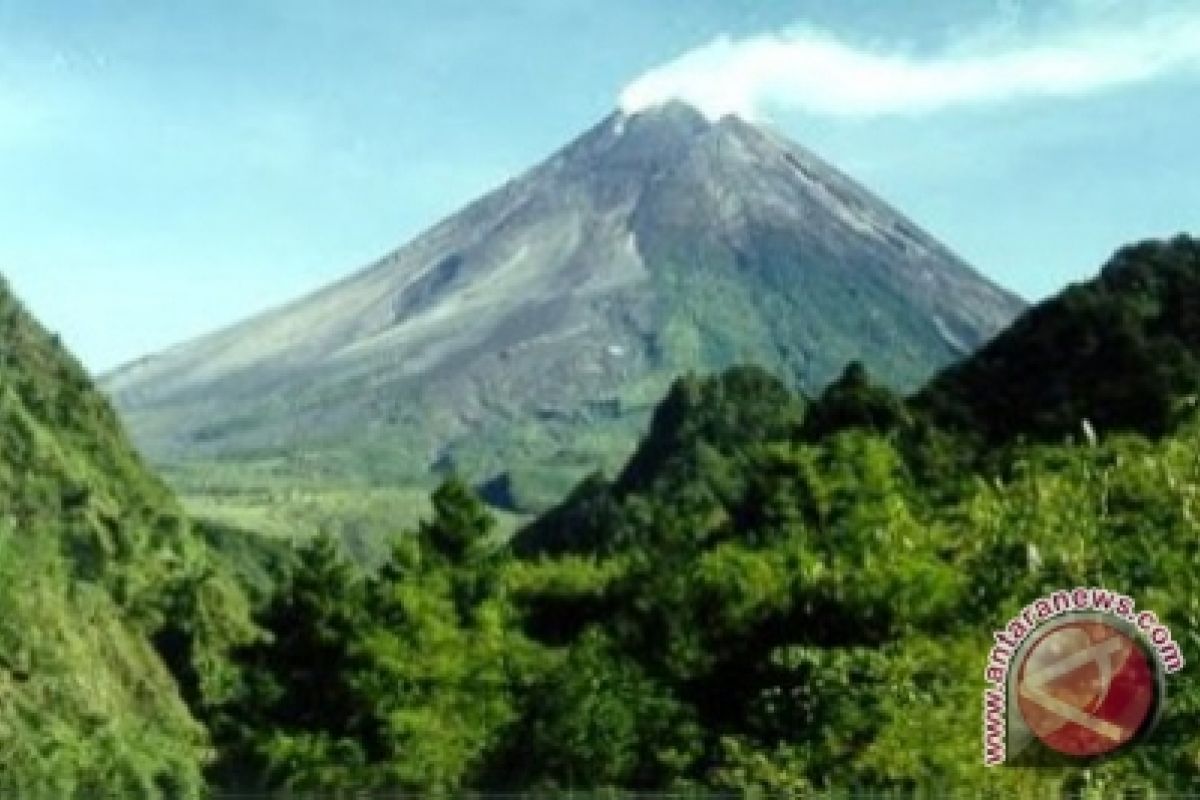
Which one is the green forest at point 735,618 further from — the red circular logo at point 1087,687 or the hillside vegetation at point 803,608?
the red circular logo at point 1087,687

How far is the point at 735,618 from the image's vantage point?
169ft

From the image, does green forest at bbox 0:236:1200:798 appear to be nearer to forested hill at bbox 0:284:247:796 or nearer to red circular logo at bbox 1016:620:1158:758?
forested hill at bbox 0:284:247:796

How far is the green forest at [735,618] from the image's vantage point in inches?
1330

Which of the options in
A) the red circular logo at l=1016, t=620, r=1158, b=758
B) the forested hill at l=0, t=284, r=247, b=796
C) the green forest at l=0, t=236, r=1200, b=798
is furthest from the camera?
the forested hill at l=0, t=284, r=247, b=796

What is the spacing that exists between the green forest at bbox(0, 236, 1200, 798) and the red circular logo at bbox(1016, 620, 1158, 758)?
1999mm

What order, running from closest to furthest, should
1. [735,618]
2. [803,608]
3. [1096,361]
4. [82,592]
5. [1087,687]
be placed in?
[1087,687] → [803,608] → [735,618] → [1096,361] → [82,592]

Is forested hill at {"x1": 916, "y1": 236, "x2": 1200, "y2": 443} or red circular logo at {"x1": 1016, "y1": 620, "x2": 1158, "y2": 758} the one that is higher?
forested hill at {"x1": 916, "y1": 236, "x2": 1200, "y2": 443}

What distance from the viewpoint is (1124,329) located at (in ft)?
222

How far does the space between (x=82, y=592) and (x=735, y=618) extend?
1943 inches

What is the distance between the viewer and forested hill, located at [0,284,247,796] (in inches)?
2768

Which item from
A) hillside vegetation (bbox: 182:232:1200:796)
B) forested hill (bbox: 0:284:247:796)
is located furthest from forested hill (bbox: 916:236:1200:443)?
forested hill (bbox: 0:284:247:796)

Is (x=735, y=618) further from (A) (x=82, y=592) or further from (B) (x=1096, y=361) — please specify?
(A) (x=82, y=592)

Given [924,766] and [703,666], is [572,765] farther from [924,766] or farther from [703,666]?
[924,766]

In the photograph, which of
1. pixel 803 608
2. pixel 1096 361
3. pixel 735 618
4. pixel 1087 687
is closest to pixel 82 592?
pixel 1096 361
